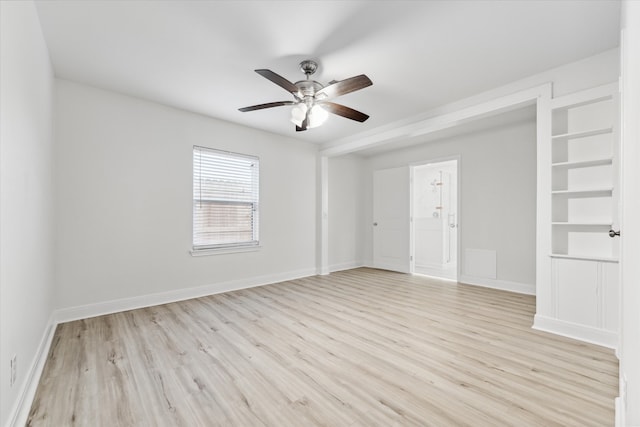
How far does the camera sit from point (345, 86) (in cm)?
253

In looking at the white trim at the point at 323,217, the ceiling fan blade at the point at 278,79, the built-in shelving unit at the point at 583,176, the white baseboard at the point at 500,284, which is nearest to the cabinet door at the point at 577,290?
the built-in shelving unit at the point at 583,176

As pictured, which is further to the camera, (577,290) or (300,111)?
(300,111)

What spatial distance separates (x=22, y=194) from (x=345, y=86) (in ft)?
8.00

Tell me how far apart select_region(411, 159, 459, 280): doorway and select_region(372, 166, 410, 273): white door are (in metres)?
0.93

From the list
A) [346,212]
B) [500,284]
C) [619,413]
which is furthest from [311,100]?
[500,284]

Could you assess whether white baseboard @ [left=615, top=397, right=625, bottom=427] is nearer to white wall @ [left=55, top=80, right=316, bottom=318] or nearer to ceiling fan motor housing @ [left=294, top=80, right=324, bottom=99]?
ceiling fan motor housing @ [left=294, top=80, right=324, bottom=99]

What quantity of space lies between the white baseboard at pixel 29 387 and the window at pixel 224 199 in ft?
6.17

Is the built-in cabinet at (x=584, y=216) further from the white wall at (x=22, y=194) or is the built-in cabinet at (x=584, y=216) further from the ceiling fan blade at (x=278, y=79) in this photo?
the white wall at (x=22, y=194)

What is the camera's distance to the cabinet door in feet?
8.39

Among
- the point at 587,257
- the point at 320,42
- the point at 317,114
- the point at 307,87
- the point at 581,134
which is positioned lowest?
the point at 587,257

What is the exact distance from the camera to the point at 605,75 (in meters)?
2.57

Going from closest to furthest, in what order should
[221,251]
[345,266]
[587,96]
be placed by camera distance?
1. [587,96]
2. [221,251]
3. [345,266]

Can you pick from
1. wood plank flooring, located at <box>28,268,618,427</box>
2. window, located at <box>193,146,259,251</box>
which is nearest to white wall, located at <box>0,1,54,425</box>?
wood plank flooring, located at <box>28,268,618,427</box>

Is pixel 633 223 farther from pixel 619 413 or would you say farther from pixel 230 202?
pixel 230 202
